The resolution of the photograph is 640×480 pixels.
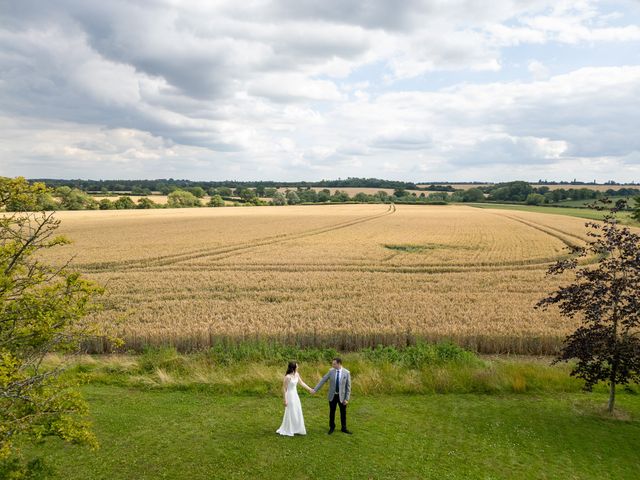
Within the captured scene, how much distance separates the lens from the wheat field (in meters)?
19.8

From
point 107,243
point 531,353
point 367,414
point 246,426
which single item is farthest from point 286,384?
point 107,243

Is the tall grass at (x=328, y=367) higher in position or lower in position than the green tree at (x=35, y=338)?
lower

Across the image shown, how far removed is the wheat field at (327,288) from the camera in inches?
780

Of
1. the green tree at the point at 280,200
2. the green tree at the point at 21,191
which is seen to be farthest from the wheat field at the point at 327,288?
the green tree at the point at 280,200

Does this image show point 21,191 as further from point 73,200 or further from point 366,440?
point 73,200

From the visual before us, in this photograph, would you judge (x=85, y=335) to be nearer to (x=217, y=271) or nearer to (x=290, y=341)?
(x=290, y=341)

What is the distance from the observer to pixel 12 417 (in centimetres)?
757

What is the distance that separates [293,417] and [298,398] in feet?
1.67

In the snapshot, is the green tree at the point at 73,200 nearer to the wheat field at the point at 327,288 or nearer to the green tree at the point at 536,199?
the wheat field at the point at 327,288

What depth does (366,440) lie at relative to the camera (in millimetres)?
11305

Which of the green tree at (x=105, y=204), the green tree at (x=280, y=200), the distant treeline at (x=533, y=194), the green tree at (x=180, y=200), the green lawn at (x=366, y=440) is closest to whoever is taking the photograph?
the green lawn at (x=366, y=440)

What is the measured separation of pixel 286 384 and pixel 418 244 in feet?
136

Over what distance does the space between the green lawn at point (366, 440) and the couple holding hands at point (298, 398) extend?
26cm

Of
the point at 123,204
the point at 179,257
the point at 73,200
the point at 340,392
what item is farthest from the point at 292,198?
the point at 340,392
